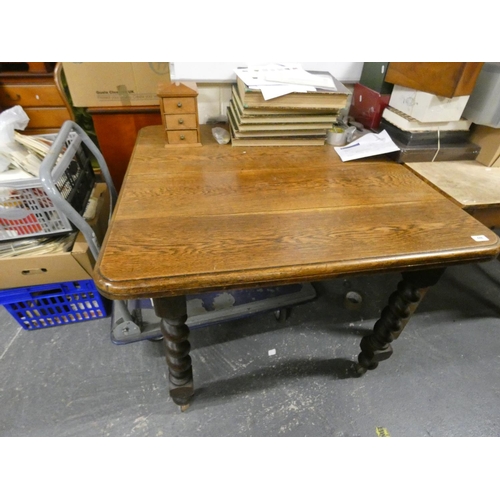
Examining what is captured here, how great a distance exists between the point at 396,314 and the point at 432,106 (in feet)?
2.22

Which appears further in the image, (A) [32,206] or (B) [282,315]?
(B) [282,315]

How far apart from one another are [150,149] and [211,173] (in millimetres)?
279

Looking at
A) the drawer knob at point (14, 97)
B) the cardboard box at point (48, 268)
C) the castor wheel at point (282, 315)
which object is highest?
the drawer knob at point (14, 97)

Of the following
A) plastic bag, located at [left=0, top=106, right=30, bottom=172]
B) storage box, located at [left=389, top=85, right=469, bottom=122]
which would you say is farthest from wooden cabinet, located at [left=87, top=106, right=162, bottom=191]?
storage box, located at [left=389, top=85, right=469, bottom=122]

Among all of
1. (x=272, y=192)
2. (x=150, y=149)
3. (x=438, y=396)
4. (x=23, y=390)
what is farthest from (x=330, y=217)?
(x=23, y=390)

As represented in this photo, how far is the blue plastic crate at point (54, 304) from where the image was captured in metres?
→ 1.08

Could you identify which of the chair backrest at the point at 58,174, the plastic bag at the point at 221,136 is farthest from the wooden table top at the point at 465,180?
the chair backrest at the point at 58,174

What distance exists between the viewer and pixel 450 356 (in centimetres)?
121

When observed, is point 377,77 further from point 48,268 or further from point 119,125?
point 48,268

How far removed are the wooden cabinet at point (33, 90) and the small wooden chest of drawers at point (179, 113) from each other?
132 centimetres

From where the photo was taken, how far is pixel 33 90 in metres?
1.85

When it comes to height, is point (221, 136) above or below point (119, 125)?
above

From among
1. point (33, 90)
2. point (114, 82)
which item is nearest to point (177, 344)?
point (114, 82)

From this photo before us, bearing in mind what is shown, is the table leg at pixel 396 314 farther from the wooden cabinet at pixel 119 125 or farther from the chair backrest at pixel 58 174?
the wooden cabinet at pixel 119 125
